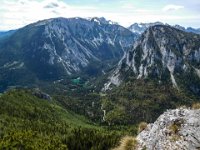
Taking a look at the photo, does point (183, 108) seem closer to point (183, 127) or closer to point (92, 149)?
point (183, 127)

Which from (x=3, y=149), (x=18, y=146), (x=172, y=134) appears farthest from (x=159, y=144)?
(x=18, y=146)

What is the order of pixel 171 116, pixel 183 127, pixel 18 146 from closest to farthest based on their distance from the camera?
pixel 183 127 → pixel 171 116 → pixel 18 146

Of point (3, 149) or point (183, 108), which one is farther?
point (3, 149)

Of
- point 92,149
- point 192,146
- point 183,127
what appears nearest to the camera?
point 192,146

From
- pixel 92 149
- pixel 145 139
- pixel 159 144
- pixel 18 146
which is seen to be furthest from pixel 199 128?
pixel 92 149

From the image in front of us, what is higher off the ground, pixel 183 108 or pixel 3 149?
pixel 183 108

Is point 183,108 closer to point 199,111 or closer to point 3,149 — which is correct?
point 199,111

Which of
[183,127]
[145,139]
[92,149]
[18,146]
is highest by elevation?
[183,127]
